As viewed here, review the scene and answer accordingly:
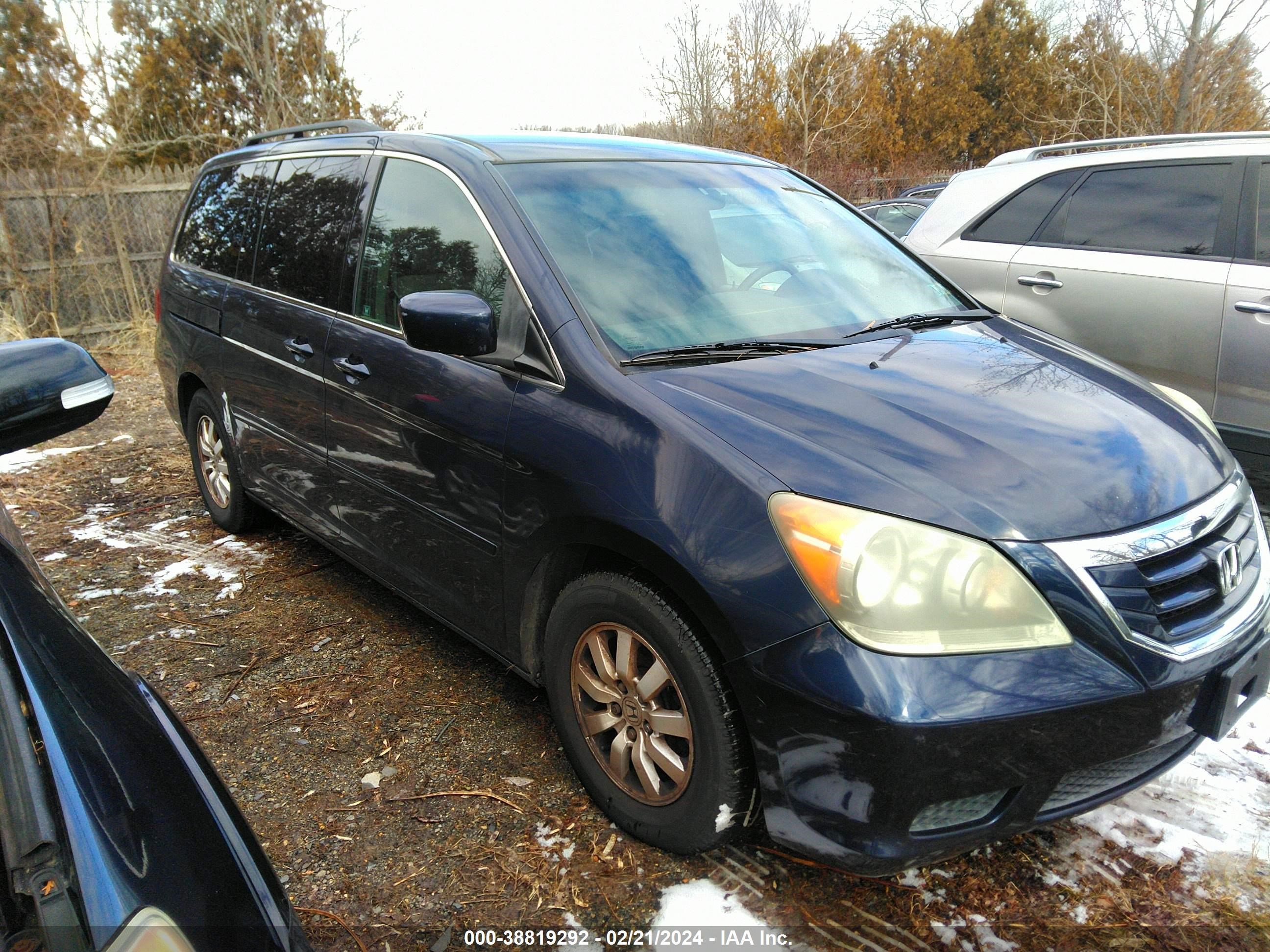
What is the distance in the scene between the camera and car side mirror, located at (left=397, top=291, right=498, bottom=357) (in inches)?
95.2

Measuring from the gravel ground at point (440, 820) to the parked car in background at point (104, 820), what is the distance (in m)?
1.00

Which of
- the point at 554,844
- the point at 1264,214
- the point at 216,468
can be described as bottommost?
the point at 554,844

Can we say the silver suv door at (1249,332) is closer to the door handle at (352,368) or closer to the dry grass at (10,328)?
the door handle at (352,368)

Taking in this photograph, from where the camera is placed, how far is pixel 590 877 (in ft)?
7.37

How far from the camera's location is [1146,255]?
447 cm

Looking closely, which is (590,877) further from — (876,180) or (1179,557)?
(876,180)

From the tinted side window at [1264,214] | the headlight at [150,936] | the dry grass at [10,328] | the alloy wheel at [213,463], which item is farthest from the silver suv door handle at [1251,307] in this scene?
the dry grass at [10,328]

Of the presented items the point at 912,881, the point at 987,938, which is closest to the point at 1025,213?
the point at 912,881

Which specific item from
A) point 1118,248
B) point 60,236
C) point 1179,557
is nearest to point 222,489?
point 1179,557

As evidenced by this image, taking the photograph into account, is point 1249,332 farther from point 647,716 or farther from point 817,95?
point 817,95

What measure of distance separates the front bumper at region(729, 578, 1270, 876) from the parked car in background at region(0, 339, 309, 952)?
3.30 ft

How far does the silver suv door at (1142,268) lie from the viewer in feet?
13.9

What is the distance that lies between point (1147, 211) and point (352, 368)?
396cm

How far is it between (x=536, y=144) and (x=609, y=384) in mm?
1237
